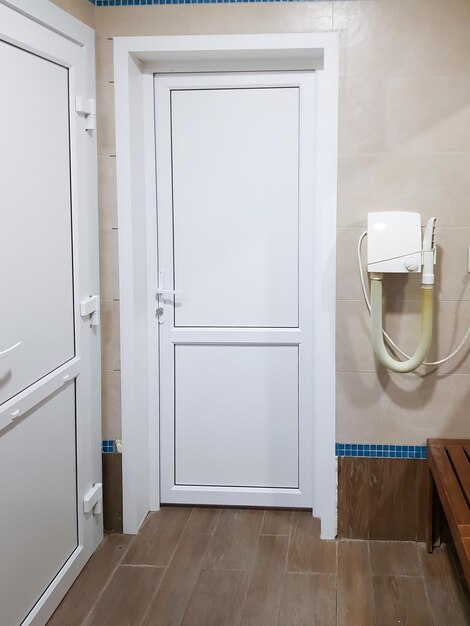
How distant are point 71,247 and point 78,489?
91cm

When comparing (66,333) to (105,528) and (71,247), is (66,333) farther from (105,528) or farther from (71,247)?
(105,528)

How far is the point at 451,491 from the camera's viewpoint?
248cm

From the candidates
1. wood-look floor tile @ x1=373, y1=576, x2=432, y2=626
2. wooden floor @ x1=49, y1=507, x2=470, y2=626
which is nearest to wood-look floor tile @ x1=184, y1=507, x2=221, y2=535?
wooden floor @ x1=49, y1=507, x2=470, y2=626

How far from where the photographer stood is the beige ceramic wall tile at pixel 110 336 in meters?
2.97

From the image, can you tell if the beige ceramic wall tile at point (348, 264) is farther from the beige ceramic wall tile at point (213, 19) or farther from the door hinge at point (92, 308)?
the door hinge at point (92, 308)

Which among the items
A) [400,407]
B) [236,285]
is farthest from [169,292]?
[400,407]

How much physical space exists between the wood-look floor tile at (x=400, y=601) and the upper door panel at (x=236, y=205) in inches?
43.8

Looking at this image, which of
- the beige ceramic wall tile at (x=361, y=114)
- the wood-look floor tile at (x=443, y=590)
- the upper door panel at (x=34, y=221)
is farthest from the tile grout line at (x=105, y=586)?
the beige ceramic wall tile at (x=361, y=114)

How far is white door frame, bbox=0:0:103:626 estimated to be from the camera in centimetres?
231

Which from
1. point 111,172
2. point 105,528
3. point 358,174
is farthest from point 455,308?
point 105,528

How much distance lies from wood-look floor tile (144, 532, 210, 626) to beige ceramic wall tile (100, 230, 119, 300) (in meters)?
1.05

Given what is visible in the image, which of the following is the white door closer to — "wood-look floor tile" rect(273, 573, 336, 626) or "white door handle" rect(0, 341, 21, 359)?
"wood-look floor tile" rect(273, 573, 336, 626)

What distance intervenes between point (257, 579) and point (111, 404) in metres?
0.92

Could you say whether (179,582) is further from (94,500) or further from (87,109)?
(87,109)
